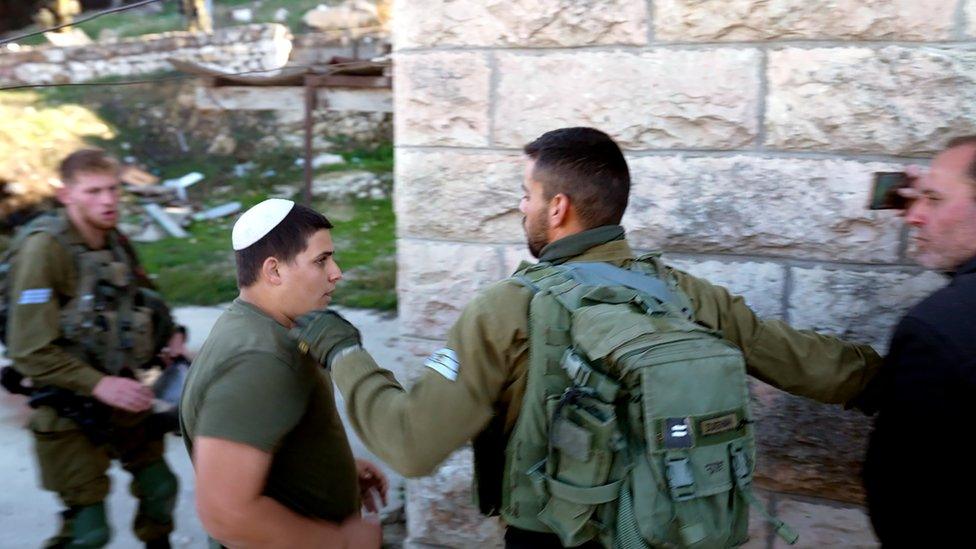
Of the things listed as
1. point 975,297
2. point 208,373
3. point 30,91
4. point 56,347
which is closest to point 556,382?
point 208,373

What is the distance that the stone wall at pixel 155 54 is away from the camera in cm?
1426

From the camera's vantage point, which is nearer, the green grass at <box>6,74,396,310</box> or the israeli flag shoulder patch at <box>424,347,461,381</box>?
the israeli flag shoulder patch at <box>424,347,461,381</box>

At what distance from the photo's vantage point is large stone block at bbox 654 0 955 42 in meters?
2.40

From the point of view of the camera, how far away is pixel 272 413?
1835 mm

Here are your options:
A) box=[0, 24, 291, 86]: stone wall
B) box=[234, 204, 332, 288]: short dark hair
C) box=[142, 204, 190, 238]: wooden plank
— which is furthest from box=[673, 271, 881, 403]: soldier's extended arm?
box=[0, 24, 291, 86]: stone wall

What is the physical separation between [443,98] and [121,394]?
60.8 inches

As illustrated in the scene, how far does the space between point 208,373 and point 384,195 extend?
31.4ft

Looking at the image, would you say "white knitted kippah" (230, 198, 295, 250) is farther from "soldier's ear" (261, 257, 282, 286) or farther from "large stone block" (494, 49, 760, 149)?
"large stone block" (494, 49, 760, 149)

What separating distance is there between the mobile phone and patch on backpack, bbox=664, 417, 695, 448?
0.90 m

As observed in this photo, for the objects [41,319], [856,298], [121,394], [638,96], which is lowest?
[121,394]

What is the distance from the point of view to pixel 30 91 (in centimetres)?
1348

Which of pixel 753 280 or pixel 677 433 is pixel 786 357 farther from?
pixel 677 433

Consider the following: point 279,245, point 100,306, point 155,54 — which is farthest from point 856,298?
point 155,54

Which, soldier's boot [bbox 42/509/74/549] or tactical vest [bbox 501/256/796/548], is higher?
tactical vest [bbox 501/256/796/548]
